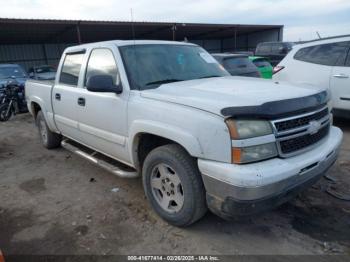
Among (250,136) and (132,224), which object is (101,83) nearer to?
(132,224)

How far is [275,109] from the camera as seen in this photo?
7.95 ft

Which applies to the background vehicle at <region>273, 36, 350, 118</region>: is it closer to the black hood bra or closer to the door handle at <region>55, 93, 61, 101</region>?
the black hood bra

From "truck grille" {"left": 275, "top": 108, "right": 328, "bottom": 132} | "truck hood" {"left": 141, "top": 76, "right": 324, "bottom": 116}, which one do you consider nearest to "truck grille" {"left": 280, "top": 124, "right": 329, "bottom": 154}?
"truck grille" {"left": 275, "top": 108, "right": 328, "bottom": 132}

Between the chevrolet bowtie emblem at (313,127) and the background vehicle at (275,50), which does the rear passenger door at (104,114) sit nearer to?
the chevrolet bowtie emblem at (313,127)

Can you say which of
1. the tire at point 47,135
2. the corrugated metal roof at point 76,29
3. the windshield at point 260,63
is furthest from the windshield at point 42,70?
the tire at point 47,135

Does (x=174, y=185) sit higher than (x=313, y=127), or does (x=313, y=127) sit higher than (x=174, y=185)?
(x=313, y=127)

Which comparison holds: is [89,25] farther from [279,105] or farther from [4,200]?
[279,105]

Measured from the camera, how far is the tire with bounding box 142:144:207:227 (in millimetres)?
2736

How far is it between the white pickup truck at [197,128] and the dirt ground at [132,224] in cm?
29

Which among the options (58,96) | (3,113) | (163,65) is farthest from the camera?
(3,113)

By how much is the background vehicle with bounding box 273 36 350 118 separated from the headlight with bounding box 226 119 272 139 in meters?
3.82

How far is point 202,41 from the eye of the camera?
1371 inches

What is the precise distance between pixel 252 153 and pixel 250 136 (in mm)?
134

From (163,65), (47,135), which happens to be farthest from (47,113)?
(163,65)
